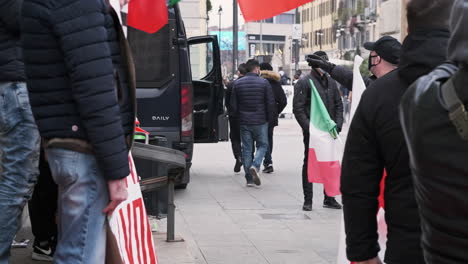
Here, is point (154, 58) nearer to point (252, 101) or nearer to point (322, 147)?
point (252, 101)

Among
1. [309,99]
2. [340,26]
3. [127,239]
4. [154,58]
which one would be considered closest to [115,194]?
[127,239]

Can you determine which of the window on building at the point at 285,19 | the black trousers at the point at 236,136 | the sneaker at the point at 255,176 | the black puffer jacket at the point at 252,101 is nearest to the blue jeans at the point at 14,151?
the sneaker at the point at 255,176

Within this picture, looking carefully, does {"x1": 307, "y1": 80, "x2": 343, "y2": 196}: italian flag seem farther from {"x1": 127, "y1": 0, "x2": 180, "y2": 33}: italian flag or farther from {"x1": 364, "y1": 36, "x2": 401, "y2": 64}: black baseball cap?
{"x1": 364, "y1": 36, "x2": 401, "y2": 64}: black baseball cap

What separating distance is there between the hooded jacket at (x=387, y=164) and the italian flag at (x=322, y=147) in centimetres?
548

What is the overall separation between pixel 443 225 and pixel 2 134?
3153 millimetres

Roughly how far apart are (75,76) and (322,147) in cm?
589

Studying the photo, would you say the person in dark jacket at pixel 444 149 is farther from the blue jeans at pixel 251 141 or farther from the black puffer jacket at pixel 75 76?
the blue jeans at pixel 251 141

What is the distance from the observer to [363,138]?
322 centimetres

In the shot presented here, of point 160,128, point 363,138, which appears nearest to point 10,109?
point 363,138

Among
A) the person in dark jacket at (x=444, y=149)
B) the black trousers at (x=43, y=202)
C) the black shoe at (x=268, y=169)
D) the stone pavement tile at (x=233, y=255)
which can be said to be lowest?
the black shoe at (x=268, y=169)

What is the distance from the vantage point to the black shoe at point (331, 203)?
10.7 metres

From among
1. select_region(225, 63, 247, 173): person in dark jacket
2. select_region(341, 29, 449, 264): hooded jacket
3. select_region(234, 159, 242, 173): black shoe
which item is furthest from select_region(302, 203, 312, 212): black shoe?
select_region(341, 29, 449, 264): hooded jacket

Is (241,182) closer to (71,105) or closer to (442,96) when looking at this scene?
(71,105)

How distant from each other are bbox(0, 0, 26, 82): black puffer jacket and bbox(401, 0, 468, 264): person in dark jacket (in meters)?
3.12
